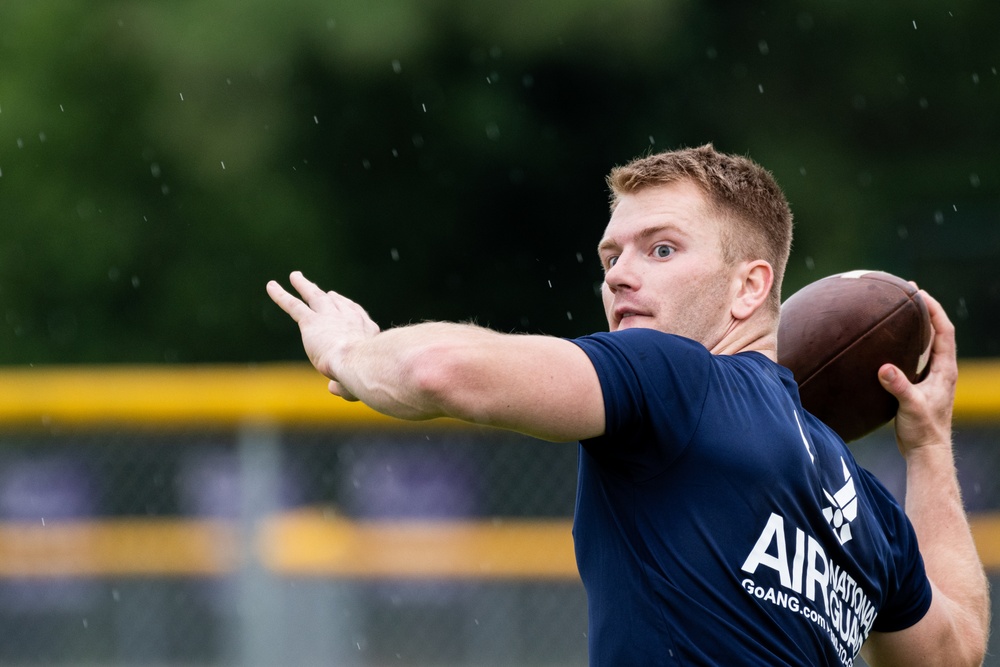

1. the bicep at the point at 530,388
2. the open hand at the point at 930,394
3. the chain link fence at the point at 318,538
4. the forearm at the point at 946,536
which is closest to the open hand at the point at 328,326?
the bicep at the point at 530,388

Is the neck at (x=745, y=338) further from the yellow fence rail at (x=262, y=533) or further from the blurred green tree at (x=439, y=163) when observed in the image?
the blurred green tree at (x=439, y=163)

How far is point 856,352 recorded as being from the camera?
3.19 meters

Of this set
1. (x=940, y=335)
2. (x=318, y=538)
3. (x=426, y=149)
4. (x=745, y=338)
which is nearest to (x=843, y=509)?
(x=745, y=338)

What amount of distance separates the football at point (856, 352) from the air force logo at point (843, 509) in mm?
478

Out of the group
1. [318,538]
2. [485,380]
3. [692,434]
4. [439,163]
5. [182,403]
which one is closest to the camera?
[485,380]

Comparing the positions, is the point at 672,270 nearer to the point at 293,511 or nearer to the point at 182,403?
the point at 293,511

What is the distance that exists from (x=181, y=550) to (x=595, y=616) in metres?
3.67

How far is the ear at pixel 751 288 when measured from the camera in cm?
277

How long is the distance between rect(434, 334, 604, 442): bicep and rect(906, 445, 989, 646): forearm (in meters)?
1.23

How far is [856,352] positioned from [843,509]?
0.63 meters

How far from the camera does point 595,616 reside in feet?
8.42

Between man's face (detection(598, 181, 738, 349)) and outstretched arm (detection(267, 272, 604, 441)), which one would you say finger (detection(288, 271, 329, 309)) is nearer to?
outstretched arm (detection(267, 272, 604, 441))

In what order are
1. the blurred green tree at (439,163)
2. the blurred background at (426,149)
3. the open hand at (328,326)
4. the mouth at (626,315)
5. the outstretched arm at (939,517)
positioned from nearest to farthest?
the open hand at (328,326) → the mouth at (626,315) → the outstretched arm at (939,517) → the blurred background at (426,149) → the blurred green tree at (439,163)

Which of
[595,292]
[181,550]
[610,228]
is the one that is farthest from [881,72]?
[610,228]
